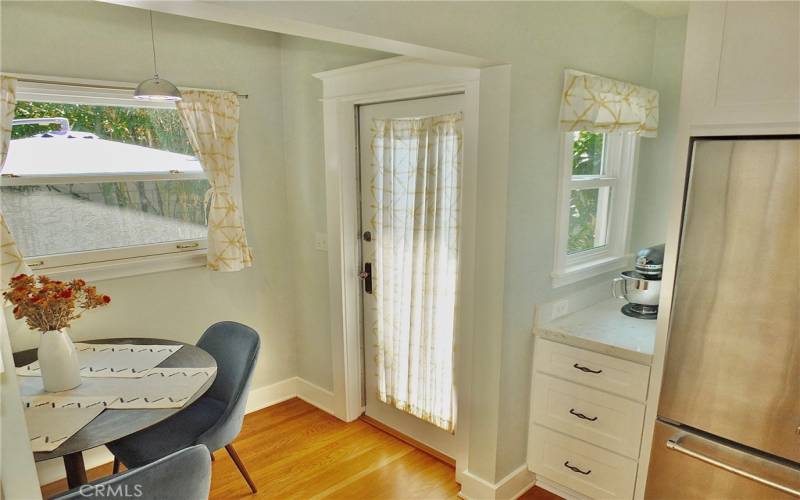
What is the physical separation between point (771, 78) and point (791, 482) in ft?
4.42

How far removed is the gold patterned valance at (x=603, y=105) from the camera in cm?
218

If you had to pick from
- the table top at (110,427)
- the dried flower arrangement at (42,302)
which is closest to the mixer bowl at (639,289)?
the table top at (110,427)

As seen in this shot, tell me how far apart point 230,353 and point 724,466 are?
7.09 ft

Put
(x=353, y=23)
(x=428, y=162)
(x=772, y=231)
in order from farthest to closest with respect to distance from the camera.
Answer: (x=428, y=162) < (x=772, y=231) < (x=353, y=23)

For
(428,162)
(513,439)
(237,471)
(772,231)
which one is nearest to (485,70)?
(428,162)

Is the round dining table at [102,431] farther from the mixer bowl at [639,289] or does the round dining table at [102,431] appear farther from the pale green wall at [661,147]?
the pale green wall at [661,147]

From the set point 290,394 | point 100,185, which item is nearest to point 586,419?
point 290,394

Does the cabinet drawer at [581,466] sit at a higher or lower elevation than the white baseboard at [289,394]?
higher

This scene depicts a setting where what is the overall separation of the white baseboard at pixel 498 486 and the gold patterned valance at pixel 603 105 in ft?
5.50

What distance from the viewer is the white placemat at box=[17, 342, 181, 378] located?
2.05 m

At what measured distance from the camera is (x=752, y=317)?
1.64m

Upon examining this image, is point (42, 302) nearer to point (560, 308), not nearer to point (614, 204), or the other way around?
point (560, 308)

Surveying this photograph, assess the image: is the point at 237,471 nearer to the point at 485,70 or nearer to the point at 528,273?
the point at 528,273

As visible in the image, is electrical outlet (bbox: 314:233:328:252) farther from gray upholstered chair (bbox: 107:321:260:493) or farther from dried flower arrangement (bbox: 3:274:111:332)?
dried flower arrangement (bbox: 3:274:111:332)
